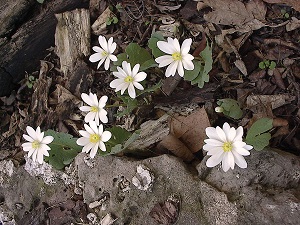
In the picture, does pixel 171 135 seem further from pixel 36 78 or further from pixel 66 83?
pixel 36 78

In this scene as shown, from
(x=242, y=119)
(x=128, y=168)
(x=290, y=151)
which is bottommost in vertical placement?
(x=290, y=151)

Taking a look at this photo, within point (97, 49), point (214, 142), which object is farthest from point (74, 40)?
point (214, 142)

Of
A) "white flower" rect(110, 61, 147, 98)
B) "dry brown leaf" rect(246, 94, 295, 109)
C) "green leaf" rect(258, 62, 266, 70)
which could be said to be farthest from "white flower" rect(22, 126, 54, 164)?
"green leaf" rect(258, 62, 266, 70)

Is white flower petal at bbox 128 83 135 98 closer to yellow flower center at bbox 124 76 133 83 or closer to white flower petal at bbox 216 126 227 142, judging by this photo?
yellow flower center at bbox 124 76 133 83

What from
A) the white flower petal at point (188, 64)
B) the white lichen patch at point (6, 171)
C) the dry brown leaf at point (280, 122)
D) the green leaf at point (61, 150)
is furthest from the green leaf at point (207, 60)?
the white lichen patch at point (6, 171)

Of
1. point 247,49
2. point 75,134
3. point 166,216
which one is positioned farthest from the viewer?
point 75,134

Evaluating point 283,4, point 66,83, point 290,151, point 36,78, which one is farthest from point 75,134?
point 283,4

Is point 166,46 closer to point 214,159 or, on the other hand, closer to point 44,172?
point 214,159
